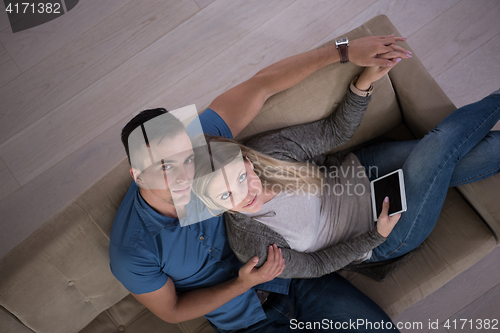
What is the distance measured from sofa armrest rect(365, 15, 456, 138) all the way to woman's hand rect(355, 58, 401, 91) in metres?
0.22

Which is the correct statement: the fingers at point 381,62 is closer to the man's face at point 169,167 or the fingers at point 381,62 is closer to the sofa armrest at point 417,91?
the sofa armrest at point 417,91

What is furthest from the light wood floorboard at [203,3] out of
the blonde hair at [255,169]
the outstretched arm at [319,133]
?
the blonde hair at [255,169]

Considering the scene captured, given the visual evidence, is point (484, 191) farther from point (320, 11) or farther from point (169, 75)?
point (169, 75)

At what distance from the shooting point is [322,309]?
1236mm

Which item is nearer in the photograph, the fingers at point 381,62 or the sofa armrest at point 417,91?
the fingers at point 381,62

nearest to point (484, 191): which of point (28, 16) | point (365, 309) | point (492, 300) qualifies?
point (365, 309)

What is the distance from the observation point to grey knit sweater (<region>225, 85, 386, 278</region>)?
3.59ft

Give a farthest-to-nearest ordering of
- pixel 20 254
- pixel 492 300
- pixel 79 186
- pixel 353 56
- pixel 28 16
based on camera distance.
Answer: pixel 28 16 < pixel 79 186 < pixel 492 300 < pixel 353 56 < pixel 20 254

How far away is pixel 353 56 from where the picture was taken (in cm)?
117

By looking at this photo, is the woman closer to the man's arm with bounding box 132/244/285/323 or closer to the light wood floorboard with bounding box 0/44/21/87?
the man's arm with bounding box 132/244/285/323

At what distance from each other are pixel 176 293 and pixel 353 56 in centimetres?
105

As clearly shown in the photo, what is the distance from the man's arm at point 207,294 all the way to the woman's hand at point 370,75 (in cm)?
65

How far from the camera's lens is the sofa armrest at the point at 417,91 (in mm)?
1301

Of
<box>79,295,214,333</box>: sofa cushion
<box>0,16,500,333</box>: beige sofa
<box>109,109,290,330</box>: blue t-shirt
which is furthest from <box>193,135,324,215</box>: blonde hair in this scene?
<box>79,295,214,333</box>: sofa cushion
